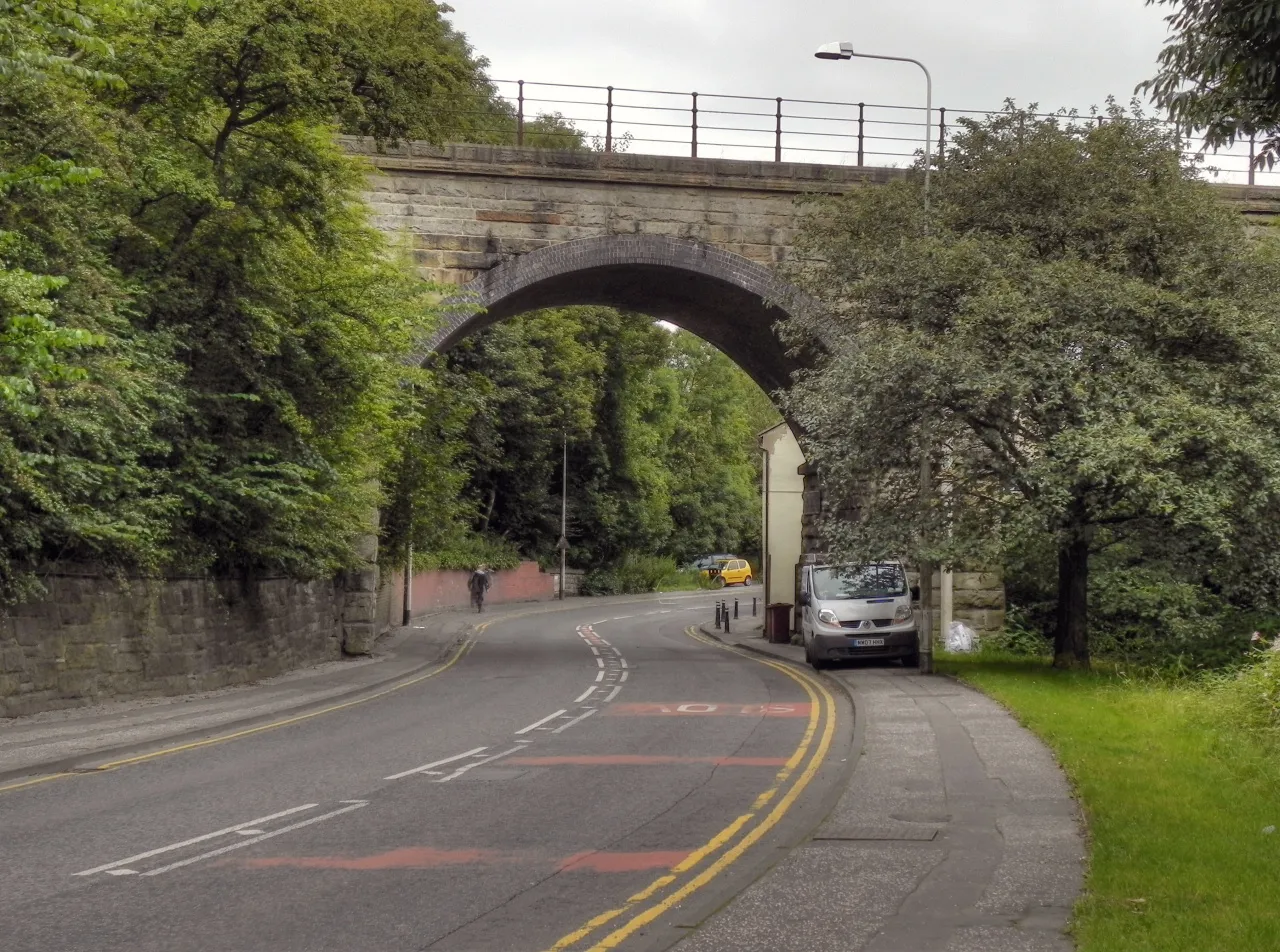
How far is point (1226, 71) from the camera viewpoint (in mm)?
8891

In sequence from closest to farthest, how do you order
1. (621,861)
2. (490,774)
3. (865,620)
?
1. (621,861)
2. (490,774)
3. (865,620)

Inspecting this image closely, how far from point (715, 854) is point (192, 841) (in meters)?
3.37

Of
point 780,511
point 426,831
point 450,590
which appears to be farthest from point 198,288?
point 450,590

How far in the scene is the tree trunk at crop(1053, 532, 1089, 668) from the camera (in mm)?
22219

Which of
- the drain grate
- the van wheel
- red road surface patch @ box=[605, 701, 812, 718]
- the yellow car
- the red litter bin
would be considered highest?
the drain grate

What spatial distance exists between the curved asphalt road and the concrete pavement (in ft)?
1.00

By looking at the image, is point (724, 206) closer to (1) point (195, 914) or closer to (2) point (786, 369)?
(2) point (786, 369)

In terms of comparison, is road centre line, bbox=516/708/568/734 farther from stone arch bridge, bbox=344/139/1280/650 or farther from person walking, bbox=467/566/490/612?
person walking, bbox=467/566/490/612

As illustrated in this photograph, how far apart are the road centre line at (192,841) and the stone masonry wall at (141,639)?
7.19m

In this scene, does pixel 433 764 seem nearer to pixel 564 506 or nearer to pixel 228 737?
pixel 228 737

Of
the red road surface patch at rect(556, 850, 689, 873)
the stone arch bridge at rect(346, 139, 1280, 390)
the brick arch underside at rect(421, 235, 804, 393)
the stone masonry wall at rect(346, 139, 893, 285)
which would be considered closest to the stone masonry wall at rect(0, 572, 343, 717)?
the brick arch underside at rect(421, 235, 804, 393)

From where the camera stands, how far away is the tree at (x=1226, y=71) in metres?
8.03

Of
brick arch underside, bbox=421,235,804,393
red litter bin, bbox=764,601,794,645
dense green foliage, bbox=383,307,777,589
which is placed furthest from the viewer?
dense green foliage, bbox=383,307,777,589

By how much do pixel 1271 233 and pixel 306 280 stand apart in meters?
18.1
